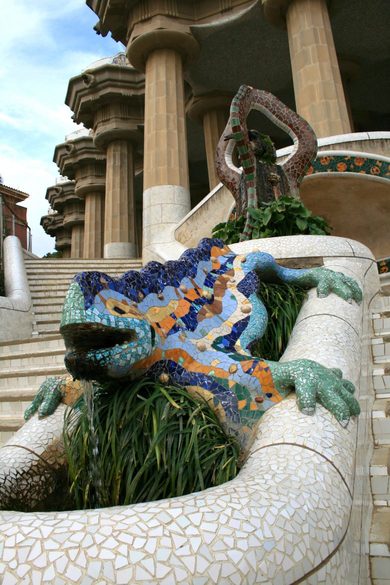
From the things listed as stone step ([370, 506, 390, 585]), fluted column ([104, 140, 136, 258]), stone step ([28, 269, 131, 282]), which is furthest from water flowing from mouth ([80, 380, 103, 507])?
fluted column ([104, 140, 136, 258])

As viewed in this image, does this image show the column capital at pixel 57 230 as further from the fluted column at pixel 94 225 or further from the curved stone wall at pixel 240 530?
the curved stone wall at pixel 240 530

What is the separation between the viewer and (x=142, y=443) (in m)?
2.23

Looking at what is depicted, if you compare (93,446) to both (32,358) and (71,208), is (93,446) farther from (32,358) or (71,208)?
(71,208)

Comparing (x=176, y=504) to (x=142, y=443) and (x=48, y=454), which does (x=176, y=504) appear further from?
(x=48, y=454)

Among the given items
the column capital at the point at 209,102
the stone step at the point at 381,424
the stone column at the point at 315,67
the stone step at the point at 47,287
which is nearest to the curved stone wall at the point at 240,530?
the stone step at the point at 381,424

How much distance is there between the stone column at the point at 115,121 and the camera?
66.2ft

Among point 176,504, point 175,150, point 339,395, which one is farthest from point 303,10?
point 176,504

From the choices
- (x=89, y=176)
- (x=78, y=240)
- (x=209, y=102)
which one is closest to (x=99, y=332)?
(x=209, y=102)

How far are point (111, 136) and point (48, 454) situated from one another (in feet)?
65.9

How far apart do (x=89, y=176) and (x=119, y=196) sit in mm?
4551

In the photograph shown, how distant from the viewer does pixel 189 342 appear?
262cm

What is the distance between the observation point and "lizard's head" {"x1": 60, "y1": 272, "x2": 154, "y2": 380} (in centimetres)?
209

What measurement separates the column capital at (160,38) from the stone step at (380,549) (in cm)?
1493

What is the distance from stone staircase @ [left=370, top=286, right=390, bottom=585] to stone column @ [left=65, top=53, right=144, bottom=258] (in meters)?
17.2
